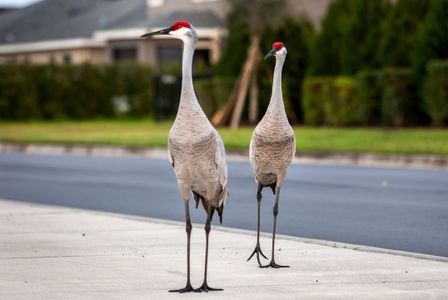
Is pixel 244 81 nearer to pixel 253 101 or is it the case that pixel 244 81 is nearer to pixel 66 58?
pixel 253 101

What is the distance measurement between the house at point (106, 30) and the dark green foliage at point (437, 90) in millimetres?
19533

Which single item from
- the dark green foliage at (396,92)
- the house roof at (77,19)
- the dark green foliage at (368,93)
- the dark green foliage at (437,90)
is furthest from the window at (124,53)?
the dark green foliage at (437,90)

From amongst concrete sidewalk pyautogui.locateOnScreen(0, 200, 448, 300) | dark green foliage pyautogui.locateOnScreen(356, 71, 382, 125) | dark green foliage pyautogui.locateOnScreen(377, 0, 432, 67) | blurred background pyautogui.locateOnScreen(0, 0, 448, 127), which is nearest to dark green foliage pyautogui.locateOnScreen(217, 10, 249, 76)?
blurred background pyautogui.locateOnScreen(0, 0, 448, 127)

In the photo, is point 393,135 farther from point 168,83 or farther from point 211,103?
point 168,83

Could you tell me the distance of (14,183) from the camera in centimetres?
1845

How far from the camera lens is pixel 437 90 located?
27.5 m

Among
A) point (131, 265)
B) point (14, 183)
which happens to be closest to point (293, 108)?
point (14, 183)

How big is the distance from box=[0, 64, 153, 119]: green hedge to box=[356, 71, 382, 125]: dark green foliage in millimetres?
15118

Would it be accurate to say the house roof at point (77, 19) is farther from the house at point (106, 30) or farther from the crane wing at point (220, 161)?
the crane wing at point (220, 161)

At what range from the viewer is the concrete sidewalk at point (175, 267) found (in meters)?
8.04

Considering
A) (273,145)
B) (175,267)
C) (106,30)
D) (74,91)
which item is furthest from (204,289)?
(106,30)

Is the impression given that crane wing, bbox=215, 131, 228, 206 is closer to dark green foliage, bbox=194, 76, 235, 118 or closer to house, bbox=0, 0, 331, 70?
dark green foliage, bbox=194, 76, 235, 118

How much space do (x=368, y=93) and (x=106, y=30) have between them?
27.6m

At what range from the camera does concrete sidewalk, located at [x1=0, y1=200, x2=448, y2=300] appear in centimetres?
804
